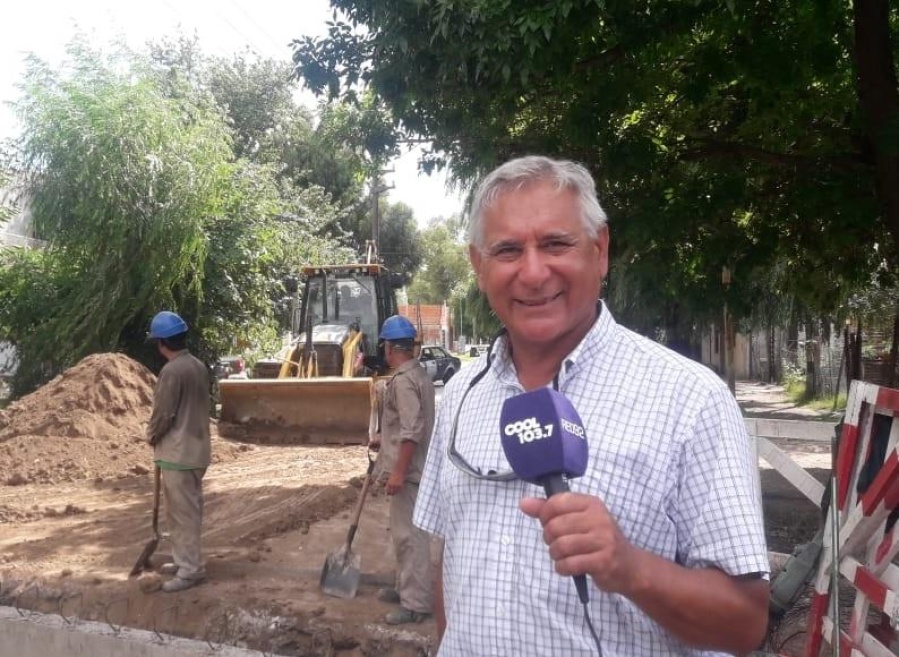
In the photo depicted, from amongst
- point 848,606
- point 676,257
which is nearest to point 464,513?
point 848,606

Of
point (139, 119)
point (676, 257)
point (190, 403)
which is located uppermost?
point (139, 119)

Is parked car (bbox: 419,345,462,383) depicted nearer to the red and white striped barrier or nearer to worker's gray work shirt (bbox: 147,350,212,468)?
worker's gray work shirt (bbox: 147,350,212,468)

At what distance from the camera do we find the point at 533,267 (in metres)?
1.67

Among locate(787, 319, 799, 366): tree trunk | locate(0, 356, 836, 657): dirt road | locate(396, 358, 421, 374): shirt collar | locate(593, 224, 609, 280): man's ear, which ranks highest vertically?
locate(787, 319, 799, 366): tree trunk

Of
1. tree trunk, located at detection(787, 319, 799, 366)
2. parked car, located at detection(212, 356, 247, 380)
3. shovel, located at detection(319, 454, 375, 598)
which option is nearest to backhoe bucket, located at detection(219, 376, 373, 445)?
parked car, located at detection(212, 356, 247, 380)

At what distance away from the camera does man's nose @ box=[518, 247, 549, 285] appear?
5.47 ft

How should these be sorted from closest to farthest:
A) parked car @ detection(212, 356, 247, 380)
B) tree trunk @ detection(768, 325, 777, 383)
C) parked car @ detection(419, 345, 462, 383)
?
parked car @ detection(212, 356, 247, 380) → parked car @ detection(419, 345, 462, 383) → tree trunk @ detection(768, 325, 777, 383)

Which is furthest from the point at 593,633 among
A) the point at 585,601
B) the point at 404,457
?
the point at 404,457

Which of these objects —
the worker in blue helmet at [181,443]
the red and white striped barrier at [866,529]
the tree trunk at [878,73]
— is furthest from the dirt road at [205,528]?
the tree trunk at [878,73]

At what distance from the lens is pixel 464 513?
170 cm

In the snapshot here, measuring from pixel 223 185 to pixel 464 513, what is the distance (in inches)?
606

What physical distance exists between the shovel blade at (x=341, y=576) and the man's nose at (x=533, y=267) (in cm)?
475

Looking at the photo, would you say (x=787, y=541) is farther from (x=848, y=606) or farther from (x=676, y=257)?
(x=676, y=257)

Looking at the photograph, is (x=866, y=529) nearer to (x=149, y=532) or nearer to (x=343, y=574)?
(x=343, y=574)
